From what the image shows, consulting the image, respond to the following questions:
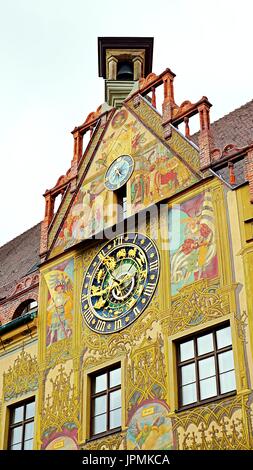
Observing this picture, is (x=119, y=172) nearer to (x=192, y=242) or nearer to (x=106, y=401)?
(x=192, y=242)

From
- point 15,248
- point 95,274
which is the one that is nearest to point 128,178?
point 95,274

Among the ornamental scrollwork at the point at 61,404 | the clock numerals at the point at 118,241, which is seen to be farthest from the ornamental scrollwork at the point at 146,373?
the clock numerals at the point at 118,241

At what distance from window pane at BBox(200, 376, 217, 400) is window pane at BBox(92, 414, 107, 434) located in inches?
77.3

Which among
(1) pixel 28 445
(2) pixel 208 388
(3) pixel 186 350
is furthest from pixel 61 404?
(2) pixel 208 388

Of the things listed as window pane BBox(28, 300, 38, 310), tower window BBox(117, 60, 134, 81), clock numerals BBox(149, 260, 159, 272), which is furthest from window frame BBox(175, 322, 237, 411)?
tower window BBox(117, 60, 134, 81)

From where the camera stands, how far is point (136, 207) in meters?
16.2

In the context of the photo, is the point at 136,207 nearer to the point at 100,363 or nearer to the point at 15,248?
the point at 100,363

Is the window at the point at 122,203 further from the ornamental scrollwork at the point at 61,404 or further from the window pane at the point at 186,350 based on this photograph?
the window pane at the point at 186,350

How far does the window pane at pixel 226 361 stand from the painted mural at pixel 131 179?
3279mm

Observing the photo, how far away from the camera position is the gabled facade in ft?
44.3

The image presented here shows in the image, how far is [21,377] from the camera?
16.8 m

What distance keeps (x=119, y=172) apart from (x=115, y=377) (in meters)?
4.03

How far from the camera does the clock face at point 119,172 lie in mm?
16891

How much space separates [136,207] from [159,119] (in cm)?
179
